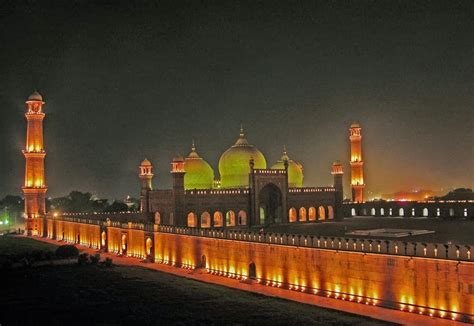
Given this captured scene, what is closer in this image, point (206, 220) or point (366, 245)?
point (366, 245)

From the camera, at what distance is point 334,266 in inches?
838

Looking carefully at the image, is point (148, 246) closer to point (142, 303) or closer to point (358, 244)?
point (142, 303)

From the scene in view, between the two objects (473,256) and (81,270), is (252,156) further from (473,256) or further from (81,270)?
(473,256)

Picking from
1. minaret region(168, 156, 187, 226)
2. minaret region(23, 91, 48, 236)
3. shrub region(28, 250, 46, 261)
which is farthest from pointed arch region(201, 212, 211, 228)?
minaret region(23, 91, 48, 236)

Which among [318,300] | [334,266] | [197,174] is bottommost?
[318,300]

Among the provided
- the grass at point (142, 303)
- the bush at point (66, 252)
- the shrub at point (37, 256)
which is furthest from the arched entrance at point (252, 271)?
the shrub at point (37, 256)

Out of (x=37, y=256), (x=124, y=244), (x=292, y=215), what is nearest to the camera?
(x=37, y=256)

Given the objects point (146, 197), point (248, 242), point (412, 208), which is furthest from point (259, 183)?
point (248, 242)

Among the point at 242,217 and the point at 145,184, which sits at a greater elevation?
the point at 145,184

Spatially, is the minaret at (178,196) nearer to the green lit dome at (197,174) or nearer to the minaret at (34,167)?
the green lit dome at (197,174)

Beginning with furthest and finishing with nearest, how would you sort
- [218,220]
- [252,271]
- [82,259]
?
[218,220], [82,259], [252,271]

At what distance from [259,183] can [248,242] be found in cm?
1899

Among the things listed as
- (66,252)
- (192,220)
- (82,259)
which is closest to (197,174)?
(192,220)

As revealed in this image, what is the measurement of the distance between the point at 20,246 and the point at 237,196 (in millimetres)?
15265
